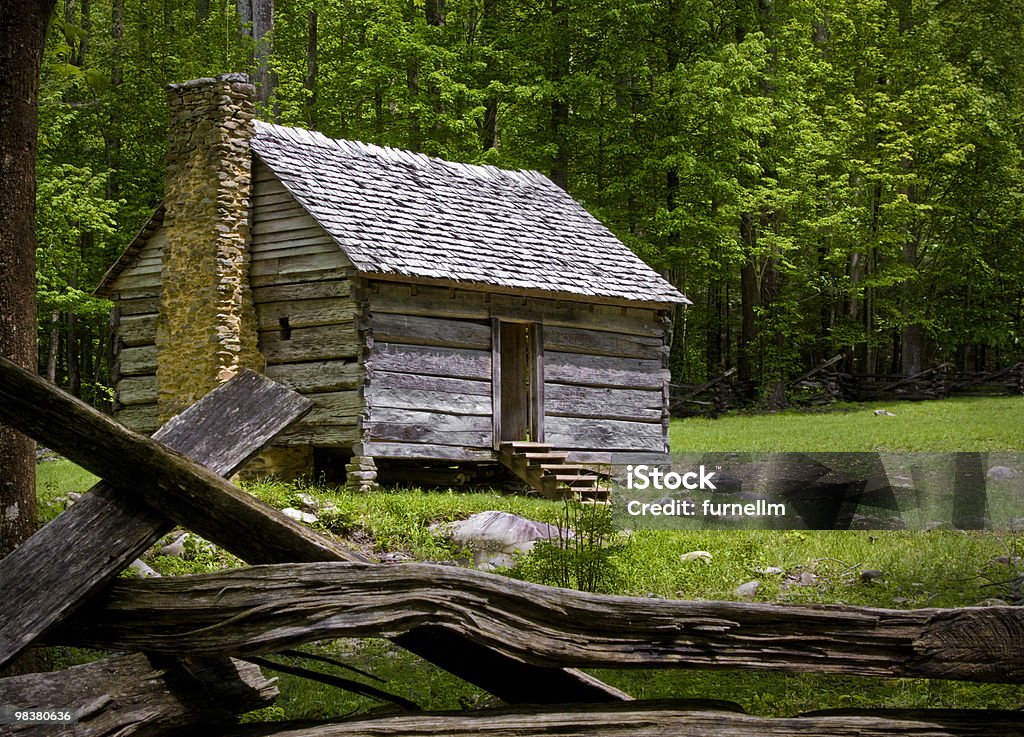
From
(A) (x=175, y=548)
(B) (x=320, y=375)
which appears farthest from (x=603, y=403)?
(A) (x=175, y=548)

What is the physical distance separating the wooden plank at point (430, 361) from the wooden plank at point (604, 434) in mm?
1590

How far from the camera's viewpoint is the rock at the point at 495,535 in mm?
11461

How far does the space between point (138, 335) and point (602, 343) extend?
741cm

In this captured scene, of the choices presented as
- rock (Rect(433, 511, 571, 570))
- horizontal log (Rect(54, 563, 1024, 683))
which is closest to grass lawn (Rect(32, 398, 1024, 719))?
rock (Rect(433, 511, 571, 570))

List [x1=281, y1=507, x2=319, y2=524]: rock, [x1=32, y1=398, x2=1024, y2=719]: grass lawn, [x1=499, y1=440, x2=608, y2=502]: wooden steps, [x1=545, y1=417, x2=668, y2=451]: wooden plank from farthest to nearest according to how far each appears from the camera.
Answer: [x1=545, y1=417, x2=668, y2=451]: wooden plank → [x1=499, y1=440, x2=608, y2=502]: wooden steps → [x1=281, y1=507, x2=319, y2=524]: rock → [x1=32, y1=398, x2=1024, y2=719]: grass lawn

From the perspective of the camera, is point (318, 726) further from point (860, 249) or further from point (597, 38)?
point (860, 249)

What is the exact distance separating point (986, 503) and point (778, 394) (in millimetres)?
17476

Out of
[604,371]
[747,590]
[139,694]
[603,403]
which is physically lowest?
[747,590]

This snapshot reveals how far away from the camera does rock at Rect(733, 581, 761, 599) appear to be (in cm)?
Answer: 919

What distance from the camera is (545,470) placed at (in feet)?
54.0

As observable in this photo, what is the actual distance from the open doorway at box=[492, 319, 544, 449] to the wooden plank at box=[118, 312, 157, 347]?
5505 mm

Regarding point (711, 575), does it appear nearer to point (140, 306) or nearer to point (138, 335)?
point (138, 335)

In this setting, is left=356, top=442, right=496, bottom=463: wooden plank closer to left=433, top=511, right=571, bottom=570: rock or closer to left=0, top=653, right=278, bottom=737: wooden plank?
left=433, top=511, right=571, bottom=570: rock

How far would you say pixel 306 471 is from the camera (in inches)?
644
